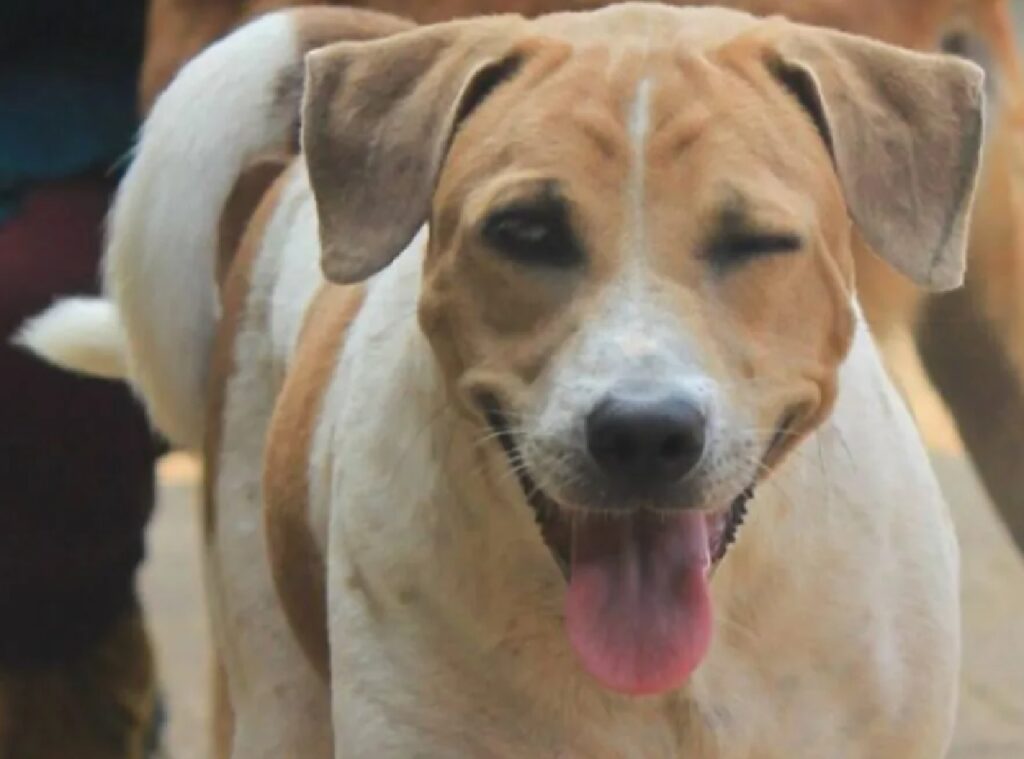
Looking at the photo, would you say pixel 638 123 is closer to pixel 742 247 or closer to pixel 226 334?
pixel 742 247

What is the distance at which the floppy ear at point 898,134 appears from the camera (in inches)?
65.2

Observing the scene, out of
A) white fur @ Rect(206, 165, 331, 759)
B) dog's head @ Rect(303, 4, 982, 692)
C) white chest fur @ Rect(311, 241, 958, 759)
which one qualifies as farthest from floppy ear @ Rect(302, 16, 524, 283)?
white fur @ Rect(206, 165, 331, 759)

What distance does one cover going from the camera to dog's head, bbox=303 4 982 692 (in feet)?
5.09

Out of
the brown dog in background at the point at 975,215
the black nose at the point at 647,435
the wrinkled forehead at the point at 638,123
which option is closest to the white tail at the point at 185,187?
the brown dog in background at the point at 975,215

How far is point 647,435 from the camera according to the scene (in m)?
1.50

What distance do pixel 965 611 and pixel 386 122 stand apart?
6.44ft

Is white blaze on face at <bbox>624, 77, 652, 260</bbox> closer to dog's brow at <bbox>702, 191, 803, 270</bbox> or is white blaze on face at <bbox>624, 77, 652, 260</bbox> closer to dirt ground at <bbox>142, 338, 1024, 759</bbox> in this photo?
dog's brow at <bbox>702, 191, 803, 270</bbox>

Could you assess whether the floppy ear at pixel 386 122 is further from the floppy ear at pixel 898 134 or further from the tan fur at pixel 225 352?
the tan fur at pixel 225 352

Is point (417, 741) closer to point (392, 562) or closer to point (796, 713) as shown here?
point (392, 562)

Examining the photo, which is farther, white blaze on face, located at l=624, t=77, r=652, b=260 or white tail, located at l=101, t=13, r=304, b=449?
white tail, located at l=101, t=13, r=304, b=449

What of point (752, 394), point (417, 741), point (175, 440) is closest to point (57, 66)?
point (175, 440)

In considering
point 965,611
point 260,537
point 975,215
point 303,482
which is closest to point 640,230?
point 303,482

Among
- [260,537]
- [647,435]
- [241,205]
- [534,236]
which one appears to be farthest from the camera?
[241,205]

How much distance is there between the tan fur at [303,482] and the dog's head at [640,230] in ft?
1.07
